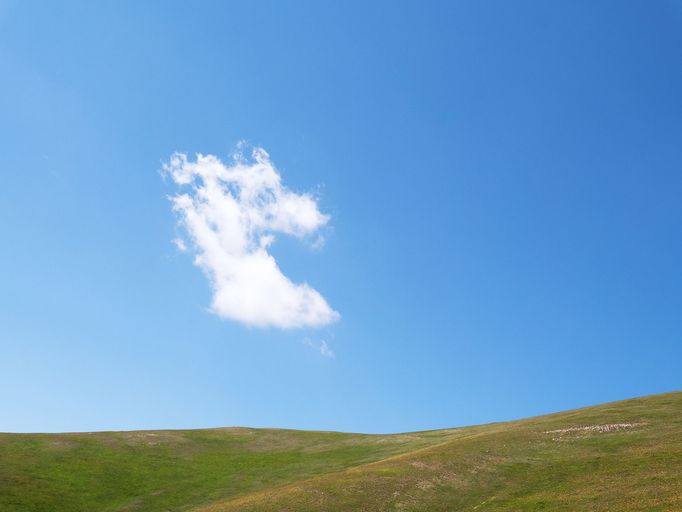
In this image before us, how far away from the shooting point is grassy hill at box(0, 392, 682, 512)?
48.1 metres

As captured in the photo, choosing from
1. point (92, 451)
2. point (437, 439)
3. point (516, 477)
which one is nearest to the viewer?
point (516, 477)

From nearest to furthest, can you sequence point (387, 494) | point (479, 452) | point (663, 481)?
point (663, 481) → point (387, 494) → point (479, 452)

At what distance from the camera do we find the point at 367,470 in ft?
195

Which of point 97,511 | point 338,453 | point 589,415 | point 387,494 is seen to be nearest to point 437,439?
point 338,453

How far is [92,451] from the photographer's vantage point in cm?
7556

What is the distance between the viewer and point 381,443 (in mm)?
89812

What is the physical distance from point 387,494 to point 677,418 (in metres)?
43.9

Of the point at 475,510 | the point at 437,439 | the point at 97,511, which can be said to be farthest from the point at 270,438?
the point at 475,510

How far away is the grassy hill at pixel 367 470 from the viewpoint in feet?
158

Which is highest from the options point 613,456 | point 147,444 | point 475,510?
point 147,444

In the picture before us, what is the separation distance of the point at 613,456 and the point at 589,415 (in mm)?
25287

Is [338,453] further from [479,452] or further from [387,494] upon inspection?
[387,494]

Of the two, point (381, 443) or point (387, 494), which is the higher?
point (381, 443)

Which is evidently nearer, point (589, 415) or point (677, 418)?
point (677, 418)
